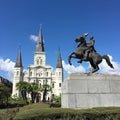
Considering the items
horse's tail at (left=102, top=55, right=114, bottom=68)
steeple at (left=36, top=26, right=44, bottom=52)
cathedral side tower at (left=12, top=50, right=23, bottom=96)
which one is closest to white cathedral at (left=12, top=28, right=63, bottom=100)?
cathedral side tower at (left=12, top=50, right=23, bottom=96)

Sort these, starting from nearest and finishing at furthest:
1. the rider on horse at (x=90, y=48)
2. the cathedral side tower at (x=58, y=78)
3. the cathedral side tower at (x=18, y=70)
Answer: the rider on horse at (x=90, y=48) → the cathedral side tower at (x=58, y=78) → the cathedral side tower at (x=18, y=70)

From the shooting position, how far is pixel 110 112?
8.46 meters

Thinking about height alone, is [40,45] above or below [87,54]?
above

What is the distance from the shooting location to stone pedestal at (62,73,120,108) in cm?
1118

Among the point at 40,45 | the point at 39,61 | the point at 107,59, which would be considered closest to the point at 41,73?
the point at 39,61

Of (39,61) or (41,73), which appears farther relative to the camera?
(39,61)

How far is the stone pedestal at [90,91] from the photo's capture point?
11180mm

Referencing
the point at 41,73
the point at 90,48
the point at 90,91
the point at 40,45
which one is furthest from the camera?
the point at 40,45

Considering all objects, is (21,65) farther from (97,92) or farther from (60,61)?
(97,92)

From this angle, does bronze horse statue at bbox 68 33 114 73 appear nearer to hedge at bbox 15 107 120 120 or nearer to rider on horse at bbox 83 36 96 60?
rider on horse at bbox 83 36 96 60

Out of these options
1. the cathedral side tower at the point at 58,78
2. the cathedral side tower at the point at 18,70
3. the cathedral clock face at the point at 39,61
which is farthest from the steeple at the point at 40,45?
the cathedral side tower at the point at 58,78

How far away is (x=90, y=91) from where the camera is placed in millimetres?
11406

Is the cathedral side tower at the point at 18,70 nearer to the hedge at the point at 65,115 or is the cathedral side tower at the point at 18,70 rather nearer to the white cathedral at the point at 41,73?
the white cathedral at the point at 41,73

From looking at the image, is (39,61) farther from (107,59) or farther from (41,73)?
(107,59)
